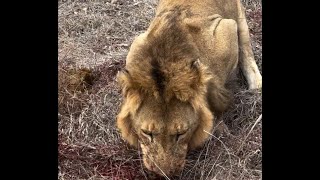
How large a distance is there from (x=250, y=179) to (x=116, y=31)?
4.19 m

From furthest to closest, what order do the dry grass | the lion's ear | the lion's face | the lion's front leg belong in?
the lion's front leg, the dry grass, the lion's ear, the lion's face

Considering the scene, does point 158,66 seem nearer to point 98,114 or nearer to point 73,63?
point 98,114

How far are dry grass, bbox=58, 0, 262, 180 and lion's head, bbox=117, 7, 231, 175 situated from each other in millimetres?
380

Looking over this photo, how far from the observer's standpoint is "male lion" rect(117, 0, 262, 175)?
462cm

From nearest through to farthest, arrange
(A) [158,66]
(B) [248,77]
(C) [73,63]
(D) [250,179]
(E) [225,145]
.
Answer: (A) [158,66] < (D) [250,179] < (E) [225,145] < (B) [248,77] < (C) [73,63]

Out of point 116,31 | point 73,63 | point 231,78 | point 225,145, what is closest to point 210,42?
point 231,78

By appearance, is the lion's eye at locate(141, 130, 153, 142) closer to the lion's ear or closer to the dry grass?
the lion's ear

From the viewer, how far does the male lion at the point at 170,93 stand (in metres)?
4.62

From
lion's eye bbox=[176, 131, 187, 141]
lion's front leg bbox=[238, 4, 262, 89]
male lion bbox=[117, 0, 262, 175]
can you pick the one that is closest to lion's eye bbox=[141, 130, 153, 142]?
male lion bbox=[117, 0, 262, 175]

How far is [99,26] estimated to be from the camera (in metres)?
8.67

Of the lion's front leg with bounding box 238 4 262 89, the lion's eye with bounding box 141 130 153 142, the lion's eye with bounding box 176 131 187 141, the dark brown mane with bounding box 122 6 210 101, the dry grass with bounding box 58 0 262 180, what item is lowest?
the dry grass with bounding box 58 0 262 180

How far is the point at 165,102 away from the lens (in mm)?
4629

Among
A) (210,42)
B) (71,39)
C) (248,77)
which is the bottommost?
(71,39)

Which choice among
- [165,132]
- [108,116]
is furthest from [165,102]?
[108,116]
